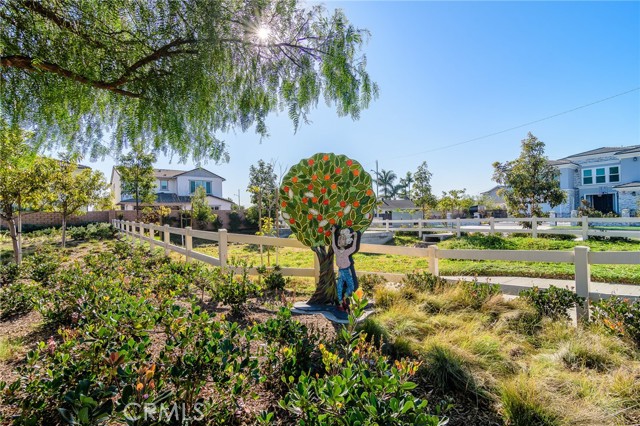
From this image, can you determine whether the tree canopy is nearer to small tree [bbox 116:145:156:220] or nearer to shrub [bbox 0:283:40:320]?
shrub [bbox 0:283:40:320]

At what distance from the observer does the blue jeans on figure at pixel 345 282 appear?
469cm

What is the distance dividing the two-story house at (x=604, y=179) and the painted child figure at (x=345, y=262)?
2703cm

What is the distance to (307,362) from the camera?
2584mm

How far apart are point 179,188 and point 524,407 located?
3730cm

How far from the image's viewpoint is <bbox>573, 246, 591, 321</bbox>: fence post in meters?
4.30

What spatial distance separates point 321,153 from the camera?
5219 mm

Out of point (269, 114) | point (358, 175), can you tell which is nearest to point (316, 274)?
point (358, 175)

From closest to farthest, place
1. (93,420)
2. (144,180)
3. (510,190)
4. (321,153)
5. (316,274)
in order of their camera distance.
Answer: (93,420) < (321,153) < (316,274) < (510,190) < (144,180)

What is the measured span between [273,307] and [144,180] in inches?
761

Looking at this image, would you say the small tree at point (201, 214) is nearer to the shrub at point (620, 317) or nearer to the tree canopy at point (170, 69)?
the tree canopy at point (170, 69)

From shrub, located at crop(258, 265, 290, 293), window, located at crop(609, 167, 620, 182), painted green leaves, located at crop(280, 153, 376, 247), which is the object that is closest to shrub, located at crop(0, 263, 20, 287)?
shrub, located at crop(258, 265, 290, 293)

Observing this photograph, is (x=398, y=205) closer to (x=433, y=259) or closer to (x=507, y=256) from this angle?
(x=433, y=259)

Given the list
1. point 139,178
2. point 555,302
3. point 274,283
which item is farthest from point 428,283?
point 139,178

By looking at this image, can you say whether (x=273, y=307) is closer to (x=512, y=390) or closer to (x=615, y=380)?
(x=512, y=390)
